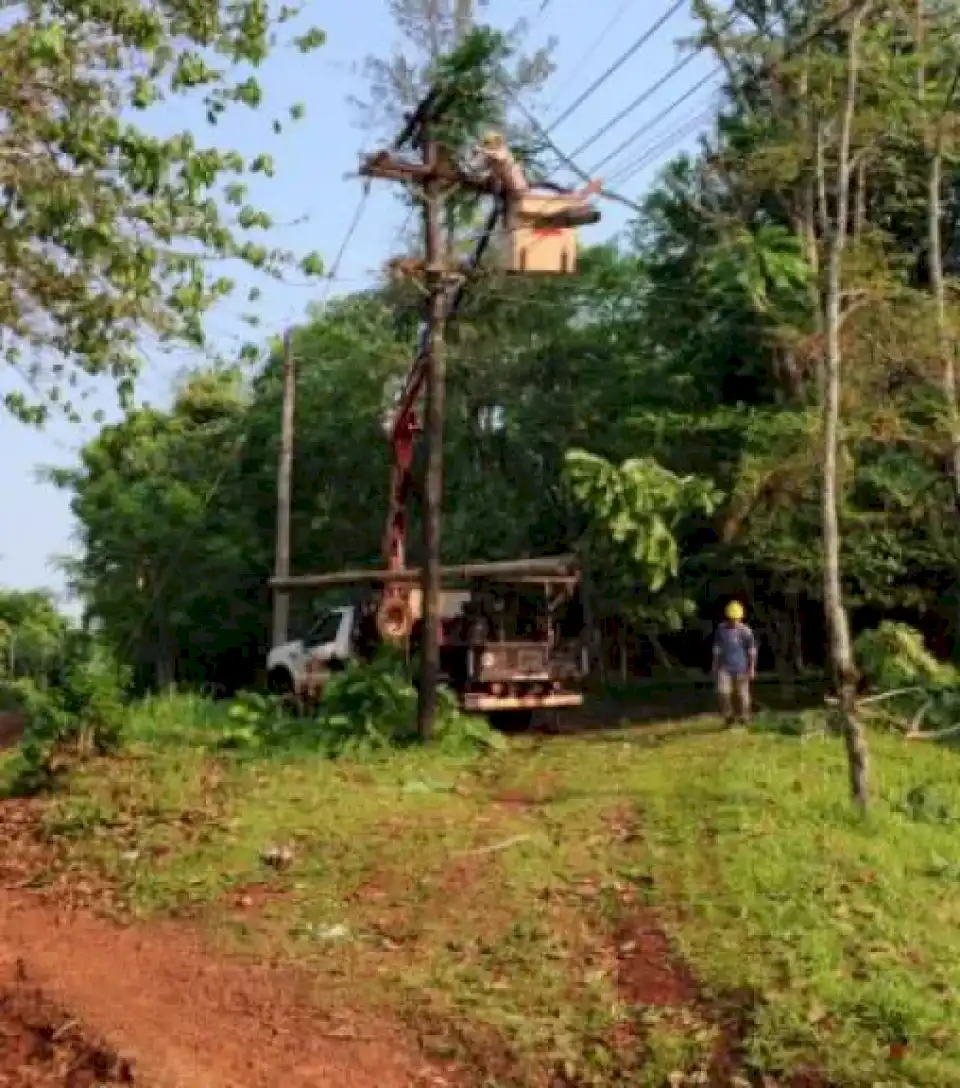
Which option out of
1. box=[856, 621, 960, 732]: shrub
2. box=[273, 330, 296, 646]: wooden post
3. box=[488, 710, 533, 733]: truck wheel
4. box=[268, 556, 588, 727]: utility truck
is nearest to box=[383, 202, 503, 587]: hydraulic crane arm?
box=[268, 556, 588, 727]: utility truck

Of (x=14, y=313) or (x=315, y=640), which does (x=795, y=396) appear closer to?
(x=315, y=640)

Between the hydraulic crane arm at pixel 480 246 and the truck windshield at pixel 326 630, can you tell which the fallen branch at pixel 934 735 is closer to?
the hydraulic crane arm at pixel 480 246

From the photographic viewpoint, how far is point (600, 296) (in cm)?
3005

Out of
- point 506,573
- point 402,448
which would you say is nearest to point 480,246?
point 506,573

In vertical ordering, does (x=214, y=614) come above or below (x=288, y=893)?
above

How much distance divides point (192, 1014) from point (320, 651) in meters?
13.6

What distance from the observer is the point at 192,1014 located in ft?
28.9

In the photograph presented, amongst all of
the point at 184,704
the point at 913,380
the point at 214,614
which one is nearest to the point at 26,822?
the point at 184,704

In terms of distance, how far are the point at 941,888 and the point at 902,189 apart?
47.5 feet

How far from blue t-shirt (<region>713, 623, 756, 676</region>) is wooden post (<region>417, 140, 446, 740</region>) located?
3748mm

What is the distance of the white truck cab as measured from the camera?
21.9 meters

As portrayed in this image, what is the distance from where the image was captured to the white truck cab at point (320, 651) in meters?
21.9

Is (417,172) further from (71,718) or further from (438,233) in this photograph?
(71,718)

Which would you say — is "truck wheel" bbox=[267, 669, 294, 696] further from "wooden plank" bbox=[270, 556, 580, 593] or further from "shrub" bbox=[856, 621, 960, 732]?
"shrub" bbox=[856, 621, 960, 732]
